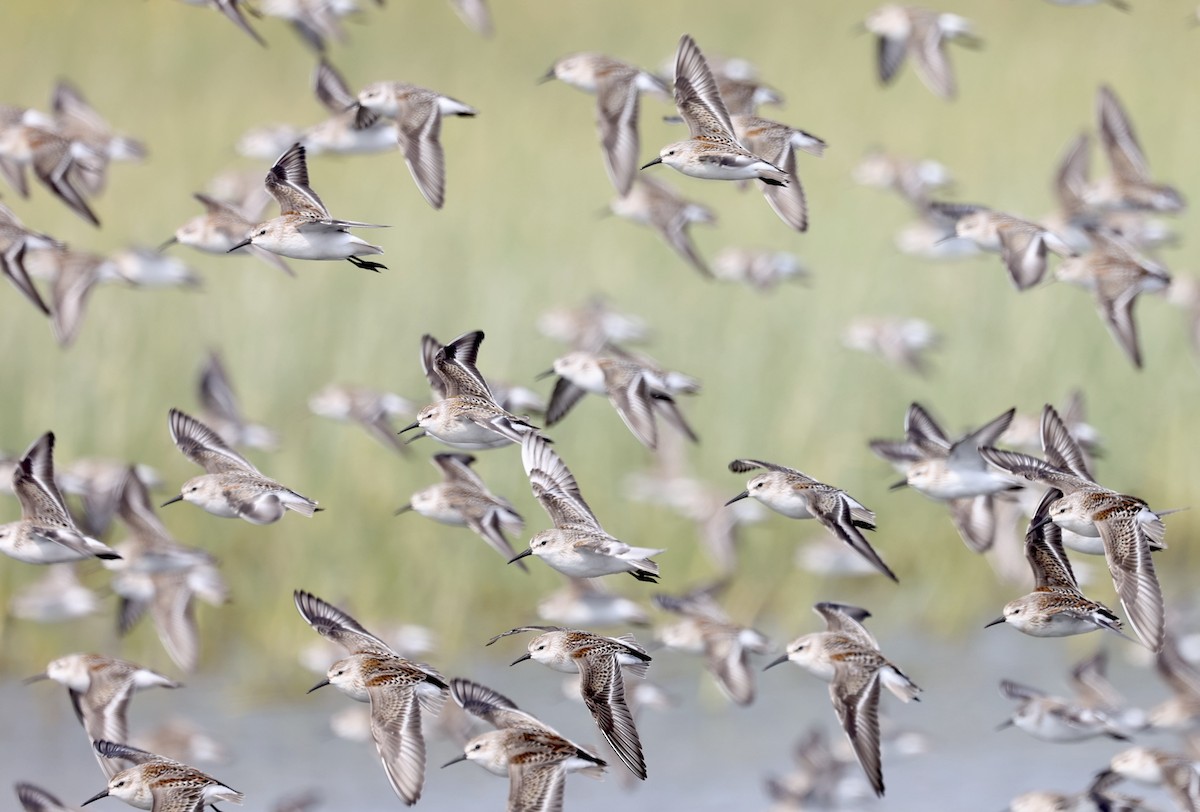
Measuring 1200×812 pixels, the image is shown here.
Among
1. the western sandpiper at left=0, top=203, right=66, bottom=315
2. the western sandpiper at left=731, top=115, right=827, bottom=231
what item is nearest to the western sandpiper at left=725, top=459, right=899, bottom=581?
the western sandpiper at left=731, top=115, right=827, bottom=231

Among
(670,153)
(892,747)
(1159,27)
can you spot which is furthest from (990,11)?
(670,153)

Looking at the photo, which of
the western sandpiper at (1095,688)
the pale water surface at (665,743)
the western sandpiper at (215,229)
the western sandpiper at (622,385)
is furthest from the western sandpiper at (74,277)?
the western sandpiper at (1095,688)

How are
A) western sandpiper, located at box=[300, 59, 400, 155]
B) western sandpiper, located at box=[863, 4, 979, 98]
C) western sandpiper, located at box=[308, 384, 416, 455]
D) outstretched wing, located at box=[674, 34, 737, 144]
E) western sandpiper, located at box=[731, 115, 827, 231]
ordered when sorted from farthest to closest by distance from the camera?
western sandpiper, located at box=[863, 4, 979, 98] < western sandpiper, located at box=[308, 384, 416, 455] < western sandpiper, located at box=[300, 59, 400, 155] < western sandpiper, located at box=[731, 115, 827, 231] < outstretched wing, located at box=[674, 34, 737, 144]

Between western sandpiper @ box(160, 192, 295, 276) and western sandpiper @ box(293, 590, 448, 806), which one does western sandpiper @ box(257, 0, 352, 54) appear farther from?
western sandpiper @ box(293, 590, 448, 806)

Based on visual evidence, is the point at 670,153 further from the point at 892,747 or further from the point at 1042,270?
the point at 892,747

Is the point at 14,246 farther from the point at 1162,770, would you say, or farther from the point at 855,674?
the point at 1162,770

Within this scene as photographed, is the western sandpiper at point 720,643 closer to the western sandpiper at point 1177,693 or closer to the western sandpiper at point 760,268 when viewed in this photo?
the western sandpiper at point 1177,693
